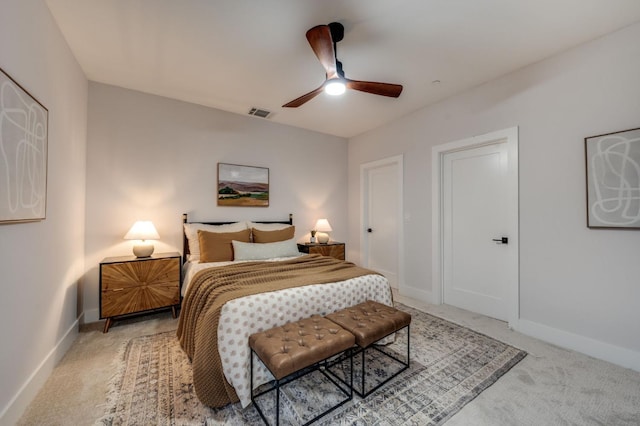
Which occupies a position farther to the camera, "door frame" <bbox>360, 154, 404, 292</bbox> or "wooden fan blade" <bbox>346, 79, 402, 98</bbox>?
"door frame" <bbox>360, 154, 404, 292</bbox>

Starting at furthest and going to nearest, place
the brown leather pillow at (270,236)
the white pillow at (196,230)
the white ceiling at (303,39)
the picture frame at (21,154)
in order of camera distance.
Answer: the brown leather pillow at (270,236) < the white pillow at (196,230) < the white ceiling at (303,39) < the picture frame at (21,154)

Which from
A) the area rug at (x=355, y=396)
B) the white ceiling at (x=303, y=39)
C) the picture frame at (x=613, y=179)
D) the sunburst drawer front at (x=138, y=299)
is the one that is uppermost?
the white ceiling at (x=303, y=39)

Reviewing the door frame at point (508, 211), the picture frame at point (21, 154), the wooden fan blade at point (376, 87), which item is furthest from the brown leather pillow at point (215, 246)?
the door frame at point (508, 211)

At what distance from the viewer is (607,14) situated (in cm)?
200

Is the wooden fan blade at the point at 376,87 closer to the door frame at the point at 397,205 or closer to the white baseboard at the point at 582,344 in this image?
the door frame at the point at 397,205

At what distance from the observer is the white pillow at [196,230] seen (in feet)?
10.8

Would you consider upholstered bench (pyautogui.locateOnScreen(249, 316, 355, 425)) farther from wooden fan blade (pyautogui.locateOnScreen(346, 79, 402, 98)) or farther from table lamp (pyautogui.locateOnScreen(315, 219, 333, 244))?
table lamp (pyautogui.locateOnScreen(315, 219, 333, 244))

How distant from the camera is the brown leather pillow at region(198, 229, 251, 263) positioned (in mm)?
3104

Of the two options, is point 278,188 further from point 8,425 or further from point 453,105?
point 8,425

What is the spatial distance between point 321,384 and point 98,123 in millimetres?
3617

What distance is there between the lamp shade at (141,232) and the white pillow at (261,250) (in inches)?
34.9

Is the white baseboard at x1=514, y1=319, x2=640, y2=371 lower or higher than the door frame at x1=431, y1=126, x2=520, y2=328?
lower

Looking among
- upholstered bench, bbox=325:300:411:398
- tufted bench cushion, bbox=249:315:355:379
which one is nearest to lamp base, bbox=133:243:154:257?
tufted bench cushion, bbox=249:315:355:379

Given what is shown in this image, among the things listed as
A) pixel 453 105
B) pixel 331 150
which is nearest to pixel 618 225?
pixel 453 105
